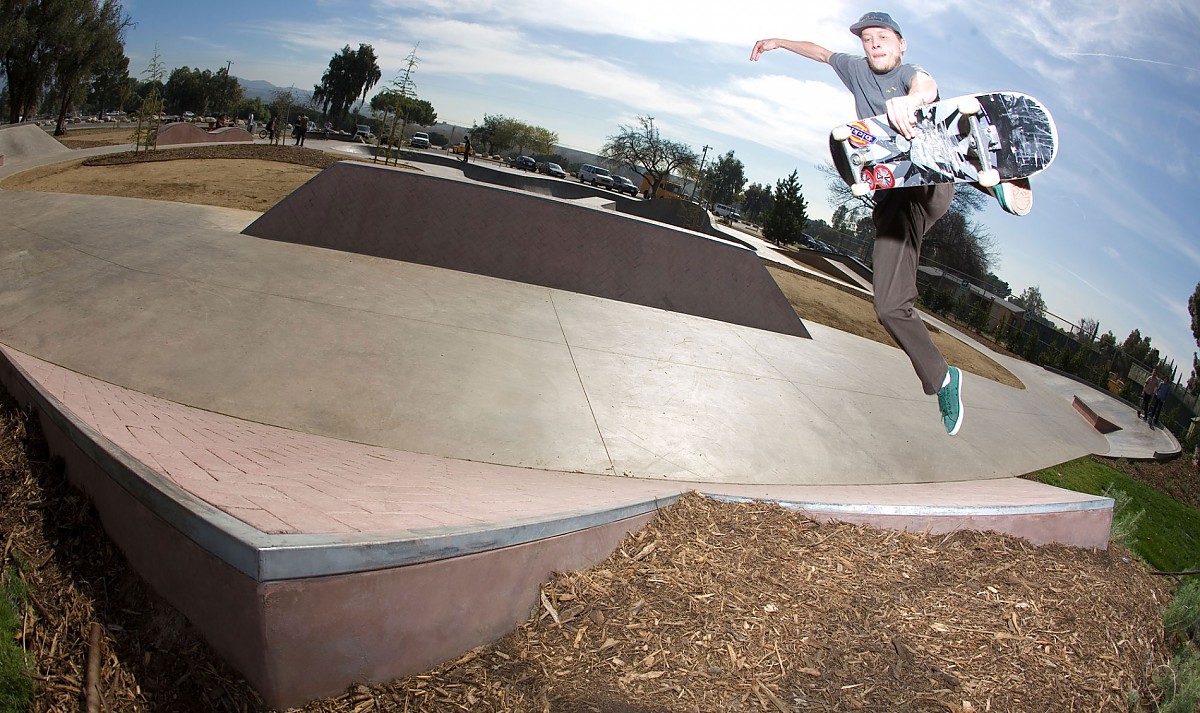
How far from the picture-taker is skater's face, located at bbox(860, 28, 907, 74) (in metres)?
3.81

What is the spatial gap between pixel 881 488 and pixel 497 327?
4.31 m

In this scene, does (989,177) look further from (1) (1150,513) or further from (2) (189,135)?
(2) (189,135)

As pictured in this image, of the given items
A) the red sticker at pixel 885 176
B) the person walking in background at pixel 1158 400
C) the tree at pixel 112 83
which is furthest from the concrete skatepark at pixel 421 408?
the tree at pixel 112 83

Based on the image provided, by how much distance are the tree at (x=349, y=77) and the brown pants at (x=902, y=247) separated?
340 ft

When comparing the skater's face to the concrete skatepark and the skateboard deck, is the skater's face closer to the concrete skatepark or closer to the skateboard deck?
the skateboard deck

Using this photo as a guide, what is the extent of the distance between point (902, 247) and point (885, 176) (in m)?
0.61

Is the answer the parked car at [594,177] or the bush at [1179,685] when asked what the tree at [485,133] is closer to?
the parked car at [594,177]

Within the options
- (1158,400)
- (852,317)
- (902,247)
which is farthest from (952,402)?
(1158,400)

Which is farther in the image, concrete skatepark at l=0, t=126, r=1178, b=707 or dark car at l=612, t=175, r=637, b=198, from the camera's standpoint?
dark car at l=612, t=175, r=637, b=198

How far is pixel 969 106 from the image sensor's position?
341cm

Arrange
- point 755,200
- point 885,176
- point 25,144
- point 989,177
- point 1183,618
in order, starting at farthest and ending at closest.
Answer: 1. point 755,200
2. point 25,144
3. point 1183,618
4. point 885,176
5. point 989,177

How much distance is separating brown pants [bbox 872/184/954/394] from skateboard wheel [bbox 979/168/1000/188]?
33 centimetres

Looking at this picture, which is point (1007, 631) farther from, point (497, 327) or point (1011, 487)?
point (497, 327)

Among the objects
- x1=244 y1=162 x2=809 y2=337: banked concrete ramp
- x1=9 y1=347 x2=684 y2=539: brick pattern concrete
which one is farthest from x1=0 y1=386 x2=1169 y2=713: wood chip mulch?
x1=244 y1=162 x2=809 y2=337: banked concrete ramp
